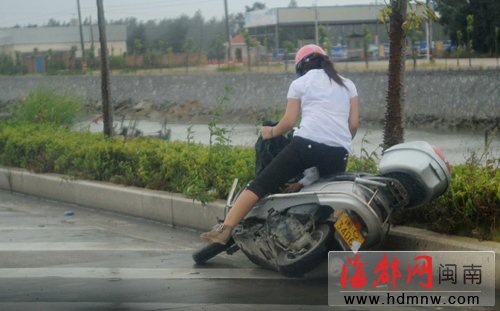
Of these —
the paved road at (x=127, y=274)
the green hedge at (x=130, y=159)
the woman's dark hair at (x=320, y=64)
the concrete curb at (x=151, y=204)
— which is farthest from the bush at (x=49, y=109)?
the woman's dark hair at (x=320, y=64)

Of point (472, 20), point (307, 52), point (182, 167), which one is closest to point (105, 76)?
point (182, 167)

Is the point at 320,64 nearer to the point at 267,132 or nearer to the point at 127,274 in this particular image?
the point at 267,132

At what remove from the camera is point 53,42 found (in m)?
65.1

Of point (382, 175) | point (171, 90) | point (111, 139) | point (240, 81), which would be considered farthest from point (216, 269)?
point (171, 90)

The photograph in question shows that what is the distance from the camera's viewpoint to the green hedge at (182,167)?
300 inches

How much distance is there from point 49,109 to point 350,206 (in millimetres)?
10062

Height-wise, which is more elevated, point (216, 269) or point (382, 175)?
point (382, 175)

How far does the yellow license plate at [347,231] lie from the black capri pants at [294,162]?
737 millimetres

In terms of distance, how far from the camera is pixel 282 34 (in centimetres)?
6406

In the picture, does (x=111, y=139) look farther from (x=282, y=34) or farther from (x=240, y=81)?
(x=282, y=34)

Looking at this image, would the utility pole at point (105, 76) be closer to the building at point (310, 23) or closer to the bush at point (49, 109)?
the bush at point (49, 109)

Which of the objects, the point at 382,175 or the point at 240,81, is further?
the point at 240,81

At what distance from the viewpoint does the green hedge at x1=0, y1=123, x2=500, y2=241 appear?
762 centimetres

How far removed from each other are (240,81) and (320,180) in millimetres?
36479
